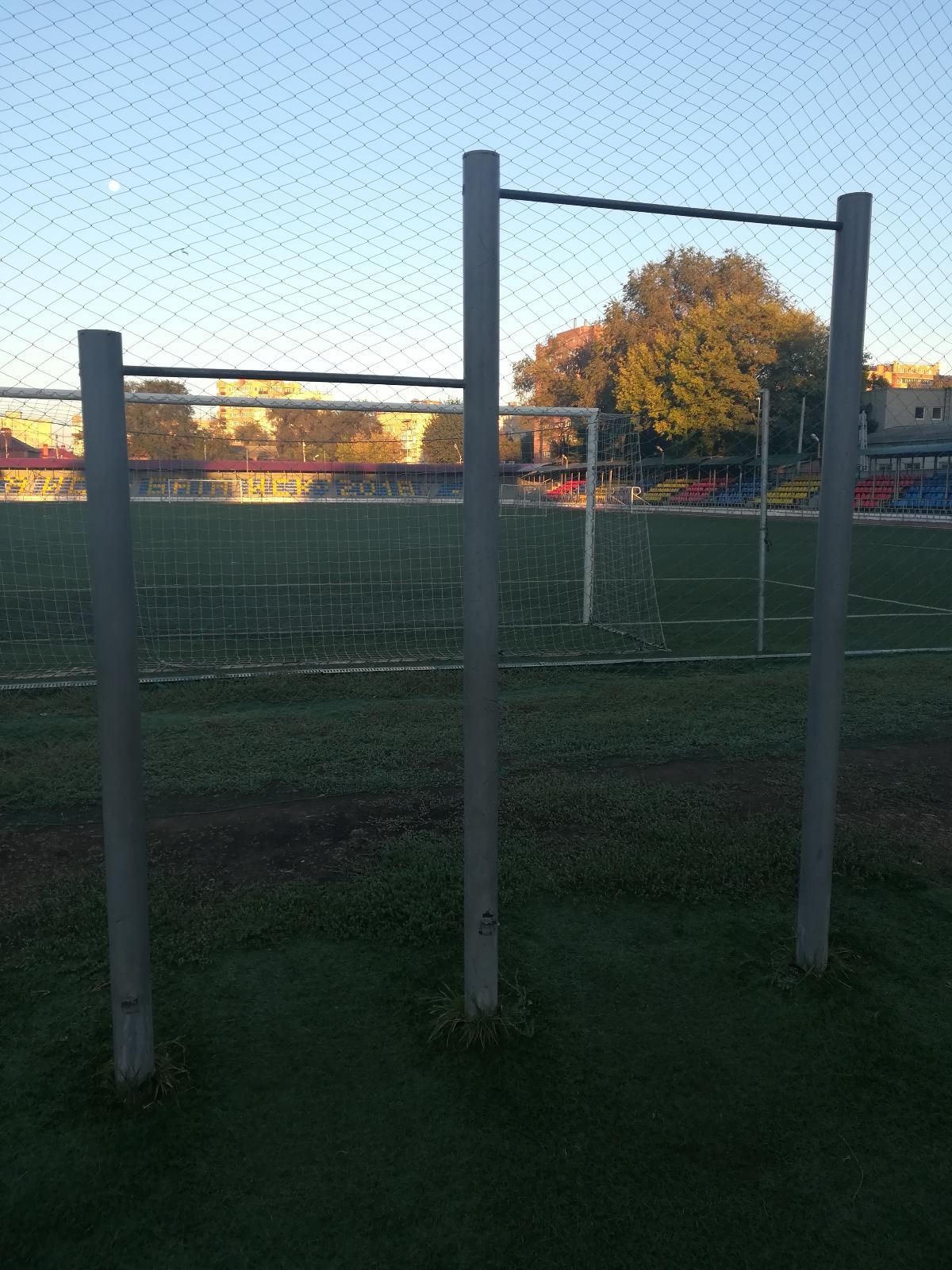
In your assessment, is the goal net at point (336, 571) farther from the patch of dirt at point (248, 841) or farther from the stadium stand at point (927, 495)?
the stadium stand at point (927, 495)

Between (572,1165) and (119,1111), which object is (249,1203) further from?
(572,1165)

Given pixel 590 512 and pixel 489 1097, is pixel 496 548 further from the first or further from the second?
pixel 590 512

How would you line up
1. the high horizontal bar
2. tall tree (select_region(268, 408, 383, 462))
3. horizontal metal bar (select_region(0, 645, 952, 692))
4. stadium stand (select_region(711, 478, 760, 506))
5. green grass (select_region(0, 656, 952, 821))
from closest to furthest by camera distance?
green grass (select_region(0, 656, 952, 821)), the high horizontal bar, horizontal metal bar (select_region(0, 645, 952, 692)), tall tree (select_region(268, 408, 383, 462)), stadium stand (select_region(711, 478, 760, 506))

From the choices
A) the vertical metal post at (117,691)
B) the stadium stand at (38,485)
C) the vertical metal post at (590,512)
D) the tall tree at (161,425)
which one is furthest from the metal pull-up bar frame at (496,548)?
the vertical metal post at (590,512)

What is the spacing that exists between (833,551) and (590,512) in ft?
24.8

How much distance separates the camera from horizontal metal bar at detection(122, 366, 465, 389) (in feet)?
7.38

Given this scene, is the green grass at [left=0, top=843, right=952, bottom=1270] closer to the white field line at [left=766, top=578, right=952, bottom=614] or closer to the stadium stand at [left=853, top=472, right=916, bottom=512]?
the white field line at [left=766, top=578, right=952, bottom=614]

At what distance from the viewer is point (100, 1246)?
1.87m

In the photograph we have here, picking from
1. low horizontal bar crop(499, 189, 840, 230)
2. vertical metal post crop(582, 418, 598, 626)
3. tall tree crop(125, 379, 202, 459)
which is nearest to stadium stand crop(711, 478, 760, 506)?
vertical metal post crop(582, 418, 598, 626)

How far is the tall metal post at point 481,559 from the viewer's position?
89.9 inches

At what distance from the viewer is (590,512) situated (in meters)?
10.2

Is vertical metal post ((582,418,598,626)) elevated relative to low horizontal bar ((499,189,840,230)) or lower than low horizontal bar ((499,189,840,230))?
lower

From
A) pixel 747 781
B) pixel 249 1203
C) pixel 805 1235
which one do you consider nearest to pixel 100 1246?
pixel 249 1203

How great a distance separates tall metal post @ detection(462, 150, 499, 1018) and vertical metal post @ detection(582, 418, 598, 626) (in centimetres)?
783
